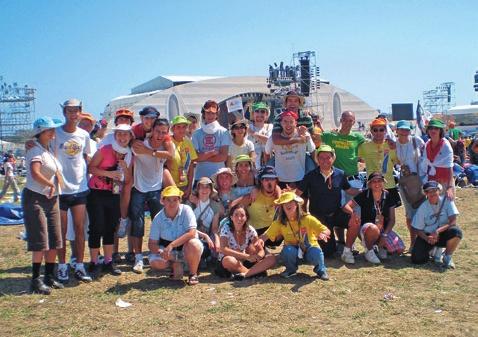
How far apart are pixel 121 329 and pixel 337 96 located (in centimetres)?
5342

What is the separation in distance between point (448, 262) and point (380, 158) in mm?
1603

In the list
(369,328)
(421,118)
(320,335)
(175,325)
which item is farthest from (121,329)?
(421,118)

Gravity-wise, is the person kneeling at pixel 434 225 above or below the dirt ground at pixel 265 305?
above

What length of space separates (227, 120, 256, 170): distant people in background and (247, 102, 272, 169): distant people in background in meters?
0.32

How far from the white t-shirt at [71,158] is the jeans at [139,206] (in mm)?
590

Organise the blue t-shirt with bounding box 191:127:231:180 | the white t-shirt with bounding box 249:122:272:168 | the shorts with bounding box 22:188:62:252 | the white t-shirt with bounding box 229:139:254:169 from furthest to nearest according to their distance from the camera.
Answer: the white t-shirt with bounding box 249:122:272:168 < the white t-shirt with bounding box 229:139:254:169 < the blue t-shirt with bounding box 191:127:231:180 < the shorts with bounding box 22:188:62:252

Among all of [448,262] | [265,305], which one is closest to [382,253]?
[448,262]

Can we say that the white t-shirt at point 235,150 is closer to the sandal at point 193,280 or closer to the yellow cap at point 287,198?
the yellow cap at point 287,198

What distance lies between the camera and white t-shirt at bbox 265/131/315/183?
20.4 feet

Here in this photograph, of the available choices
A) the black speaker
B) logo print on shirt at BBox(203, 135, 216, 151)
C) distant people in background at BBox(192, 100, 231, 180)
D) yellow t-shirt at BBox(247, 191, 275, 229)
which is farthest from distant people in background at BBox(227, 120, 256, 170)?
the black speaker

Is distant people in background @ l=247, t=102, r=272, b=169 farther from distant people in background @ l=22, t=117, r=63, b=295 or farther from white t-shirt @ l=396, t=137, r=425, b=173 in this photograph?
distant people in background @ l=22, t=117, r=63, b=295

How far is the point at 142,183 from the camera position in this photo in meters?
5.76

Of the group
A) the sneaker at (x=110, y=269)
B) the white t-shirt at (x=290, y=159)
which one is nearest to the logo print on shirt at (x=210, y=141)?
the white t-shirt at (x=290, y=159)

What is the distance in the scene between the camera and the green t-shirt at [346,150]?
6.56 m
